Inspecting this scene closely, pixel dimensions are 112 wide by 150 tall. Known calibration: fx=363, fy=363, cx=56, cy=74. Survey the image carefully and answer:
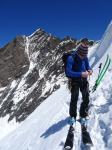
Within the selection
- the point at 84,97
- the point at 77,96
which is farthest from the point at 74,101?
the point at 84,97

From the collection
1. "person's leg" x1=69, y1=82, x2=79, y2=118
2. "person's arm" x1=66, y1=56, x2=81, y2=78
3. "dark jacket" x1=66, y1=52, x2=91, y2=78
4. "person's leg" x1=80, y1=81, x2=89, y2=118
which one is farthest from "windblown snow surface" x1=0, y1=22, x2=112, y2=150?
"person's arm" x1=66, y1=56, x2=81, y2=78

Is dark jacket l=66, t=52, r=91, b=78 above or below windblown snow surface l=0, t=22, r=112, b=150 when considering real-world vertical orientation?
above

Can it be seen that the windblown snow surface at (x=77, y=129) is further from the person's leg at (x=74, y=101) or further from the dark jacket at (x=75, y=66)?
the dark jacket at (x=75, y=66)

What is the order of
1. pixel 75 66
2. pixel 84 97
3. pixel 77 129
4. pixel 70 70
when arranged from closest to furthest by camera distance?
pixel 70 70, pixel 75 66, pixel 84 97, pixel 77 129

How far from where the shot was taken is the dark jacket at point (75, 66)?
1234cm

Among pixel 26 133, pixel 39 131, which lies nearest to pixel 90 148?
pixel 39 131

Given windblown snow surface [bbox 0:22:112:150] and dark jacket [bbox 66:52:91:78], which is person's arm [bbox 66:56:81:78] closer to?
dark jacket [bbox 66:52:91:78]

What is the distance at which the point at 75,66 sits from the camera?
501 inches

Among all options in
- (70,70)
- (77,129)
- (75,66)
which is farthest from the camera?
(77,129)

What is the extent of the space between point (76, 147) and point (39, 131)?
5.20m

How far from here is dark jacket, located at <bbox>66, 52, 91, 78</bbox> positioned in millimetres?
12336

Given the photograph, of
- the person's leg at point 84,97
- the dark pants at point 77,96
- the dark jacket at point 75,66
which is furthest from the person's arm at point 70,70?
the person's leg at point 84,97

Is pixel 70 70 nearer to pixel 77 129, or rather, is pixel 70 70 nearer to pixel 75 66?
pixel 75 66

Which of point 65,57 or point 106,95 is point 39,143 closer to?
point 106,95
